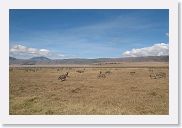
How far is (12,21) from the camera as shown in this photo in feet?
24.9

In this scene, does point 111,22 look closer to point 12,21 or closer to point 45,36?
point 45,36

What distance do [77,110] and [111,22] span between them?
6.28ft

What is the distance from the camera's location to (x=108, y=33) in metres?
7.77

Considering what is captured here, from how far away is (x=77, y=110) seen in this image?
25.0ft
